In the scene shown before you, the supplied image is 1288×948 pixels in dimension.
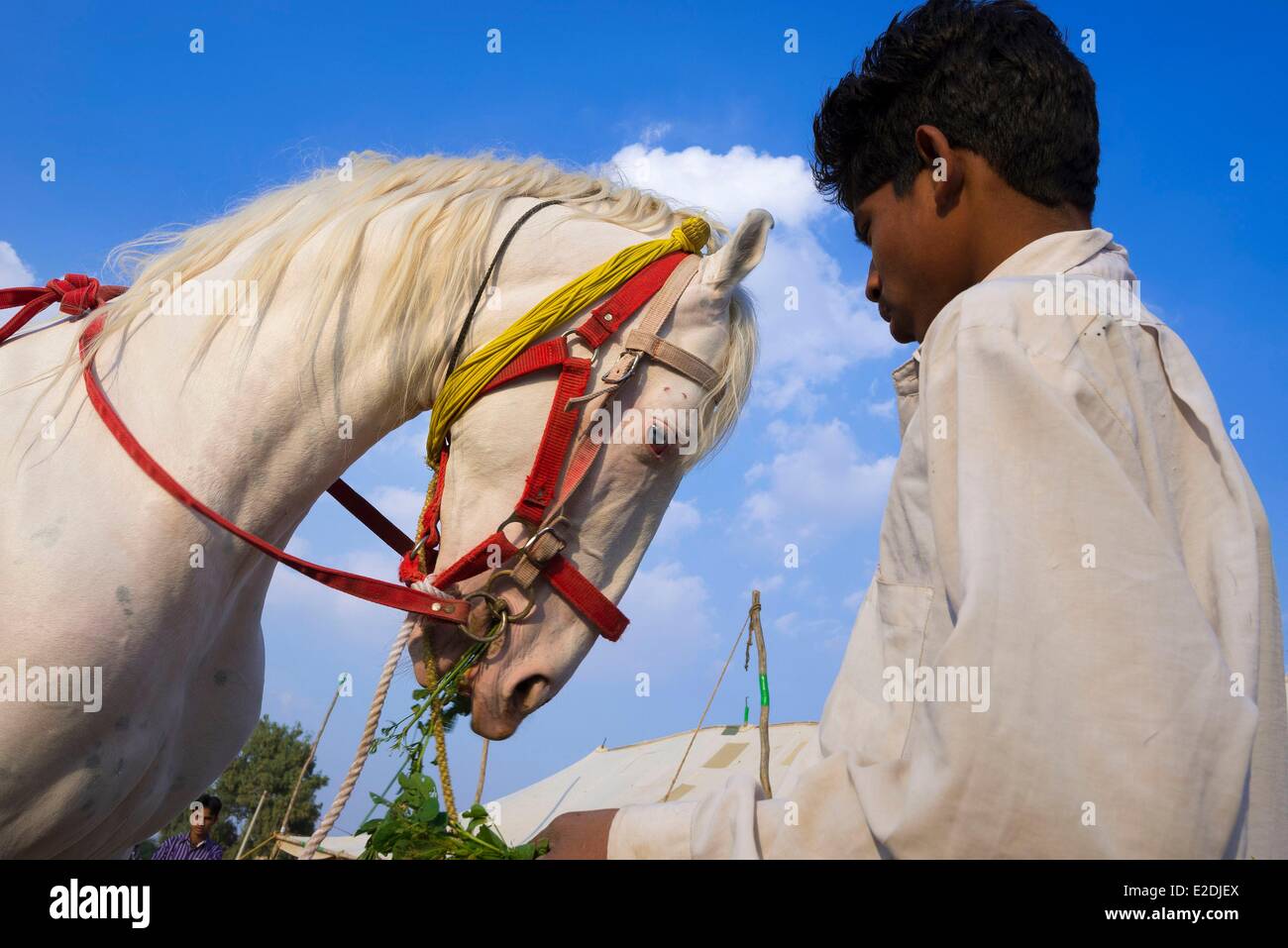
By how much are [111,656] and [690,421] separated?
1.47m

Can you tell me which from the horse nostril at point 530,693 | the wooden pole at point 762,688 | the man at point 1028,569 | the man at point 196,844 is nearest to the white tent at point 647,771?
the wooden pole at point 762,688

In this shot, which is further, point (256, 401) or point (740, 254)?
point (740, 254)

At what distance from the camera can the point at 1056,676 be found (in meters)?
0.87

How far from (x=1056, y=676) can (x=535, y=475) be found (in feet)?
5.39

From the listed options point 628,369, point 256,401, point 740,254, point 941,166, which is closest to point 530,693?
point 628,369

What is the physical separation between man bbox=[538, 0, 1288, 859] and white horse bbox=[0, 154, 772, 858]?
1.10 meters

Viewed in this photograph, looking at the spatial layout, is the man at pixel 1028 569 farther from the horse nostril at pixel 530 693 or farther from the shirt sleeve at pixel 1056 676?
the horse nostril at pixel 530 693

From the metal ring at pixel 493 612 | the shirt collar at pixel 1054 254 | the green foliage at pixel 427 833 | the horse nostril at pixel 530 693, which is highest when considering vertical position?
the shirt collar at pixel 1054 254

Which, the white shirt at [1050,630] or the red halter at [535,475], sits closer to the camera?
the white shirt at [1050,630]

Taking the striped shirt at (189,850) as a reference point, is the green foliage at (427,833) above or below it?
above

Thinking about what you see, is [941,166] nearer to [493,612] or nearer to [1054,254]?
[1054,254]

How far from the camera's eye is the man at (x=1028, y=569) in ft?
2.81

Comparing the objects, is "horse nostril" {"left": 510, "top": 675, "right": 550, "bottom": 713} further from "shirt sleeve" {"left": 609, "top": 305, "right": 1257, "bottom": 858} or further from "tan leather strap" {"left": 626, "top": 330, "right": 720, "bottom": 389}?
"shirt sleeve" {"left": 609, "top": 305, "right": 1257, "bottom": 858}

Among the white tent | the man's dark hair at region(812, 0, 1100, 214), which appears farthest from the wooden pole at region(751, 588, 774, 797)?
the man's dark hair at region(812, 0, 1100, 214)
